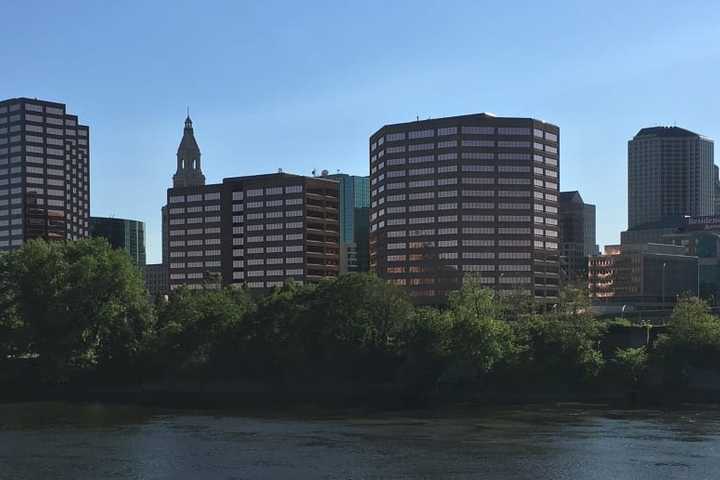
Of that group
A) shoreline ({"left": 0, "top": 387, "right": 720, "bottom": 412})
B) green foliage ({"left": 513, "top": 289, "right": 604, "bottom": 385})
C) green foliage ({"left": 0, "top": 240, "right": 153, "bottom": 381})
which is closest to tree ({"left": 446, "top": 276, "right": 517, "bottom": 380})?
green foliage ({"left": 513, "top": 289, "right": 604, "bottom": 385})

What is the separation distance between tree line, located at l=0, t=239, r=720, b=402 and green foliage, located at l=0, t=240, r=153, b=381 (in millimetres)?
219

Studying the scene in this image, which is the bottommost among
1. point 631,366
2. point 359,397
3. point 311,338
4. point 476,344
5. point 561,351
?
point 359,397

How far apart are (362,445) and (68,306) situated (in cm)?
7854

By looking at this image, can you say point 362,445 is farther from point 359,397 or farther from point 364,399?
point 359,397

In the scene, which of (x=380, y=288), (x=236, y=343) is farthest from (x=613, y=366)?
(x=236, y=343)

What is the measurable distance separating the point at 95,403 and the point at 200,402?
16.2m

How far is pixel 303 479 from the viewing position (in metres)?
79.1

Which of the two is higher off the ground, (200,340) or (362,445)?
(200,340)

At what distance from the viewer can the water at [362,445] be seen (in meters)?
82.7

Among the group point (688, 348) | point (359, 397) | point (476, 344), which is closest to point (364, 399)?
point (359, 397)

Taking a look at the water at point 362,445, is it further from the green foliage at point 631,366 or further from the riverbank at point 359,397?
the green foliage at point 631,366

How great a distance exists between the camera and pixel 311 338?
156625mm

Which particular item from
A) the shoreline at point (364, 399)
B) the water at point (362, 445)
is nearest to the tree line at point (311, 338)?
→ the shoreline at point (364, 399)

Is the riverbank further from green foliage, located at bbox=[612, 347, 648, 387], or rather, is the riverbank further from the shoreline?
green foliage, located at bbox=[612, 347, 648, 387]
